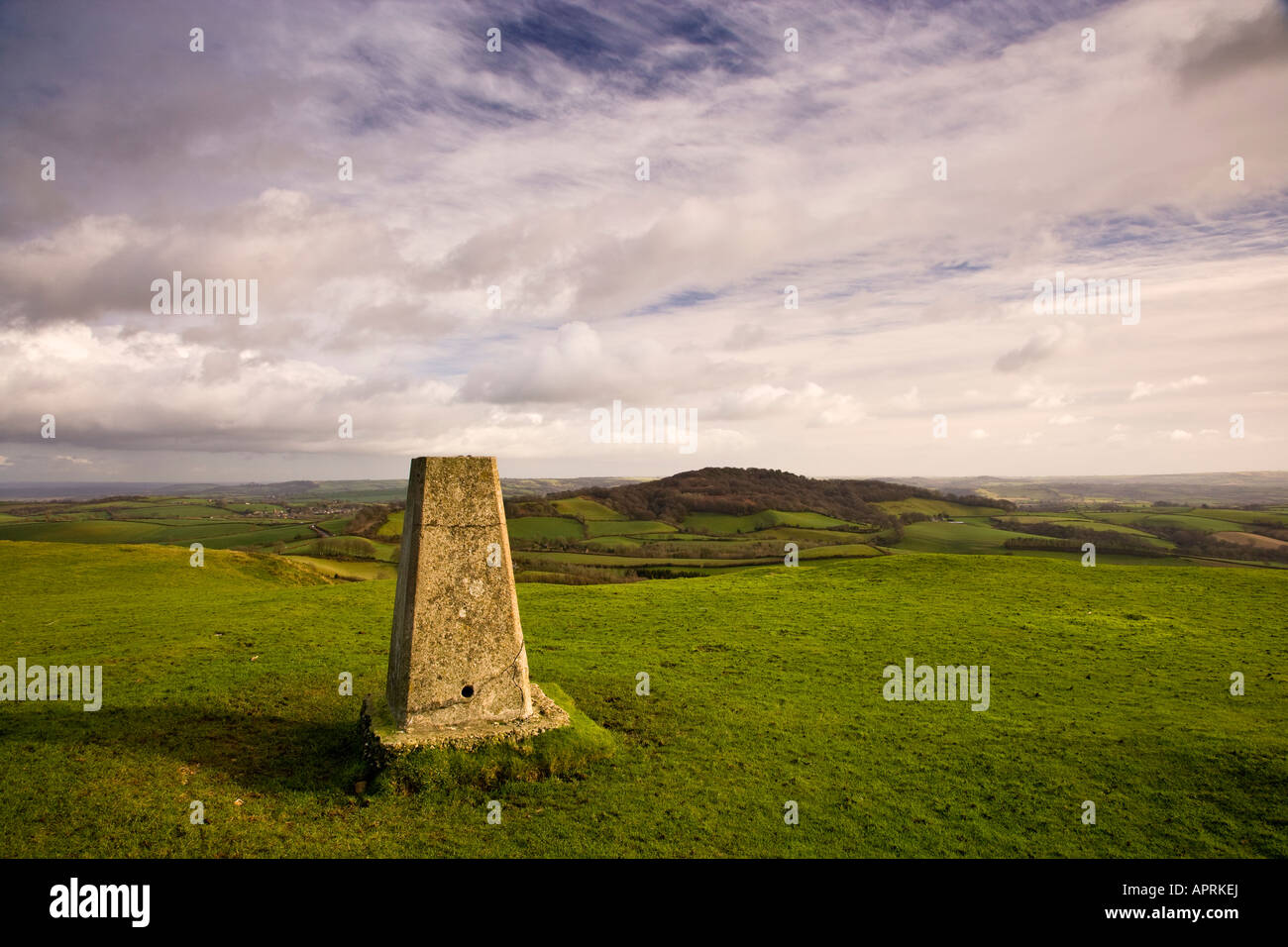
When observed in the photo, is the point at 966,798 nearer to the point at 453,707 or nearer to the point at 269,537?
the point at 453,707

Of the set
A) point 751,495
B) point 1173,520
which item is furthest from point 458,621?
point 1173,520

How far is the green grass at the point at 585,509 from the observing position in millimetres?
77050

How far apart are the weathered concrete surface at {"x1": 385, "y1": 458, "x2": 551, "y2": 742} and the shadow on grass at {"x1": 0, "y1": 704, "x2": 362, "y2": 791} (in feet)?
4.07

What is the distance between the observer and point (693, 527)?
71688 millimetres

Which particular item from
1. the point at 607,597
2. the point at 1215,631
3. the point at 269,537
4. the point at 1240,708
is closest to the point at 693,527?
the point at 269,537

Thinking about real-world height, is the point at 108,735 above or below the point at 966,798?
above

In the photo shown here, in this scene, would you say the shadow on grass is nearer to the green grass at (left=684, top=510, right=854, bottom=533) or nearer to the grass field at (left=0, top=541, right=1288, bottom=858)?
the grass field at (left=0, top=541, right=1288, bottom=858)

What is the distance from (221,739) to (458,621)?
14.0ft

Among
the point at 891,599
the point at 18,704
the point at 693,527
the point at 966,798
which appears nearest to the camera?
the point at 966,798

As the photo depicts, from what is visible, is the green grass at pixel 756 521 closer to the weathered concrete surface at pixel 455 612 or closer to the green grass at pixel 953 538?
the green grass at pixel 953 538

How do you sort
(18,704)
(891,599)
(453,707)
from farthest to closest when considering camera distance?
(891,599), (18,704), (453,707)

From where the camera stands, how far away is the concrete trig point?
9.74 m

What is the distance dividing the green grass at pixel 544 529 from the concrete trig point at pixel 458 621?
51.2 meters
